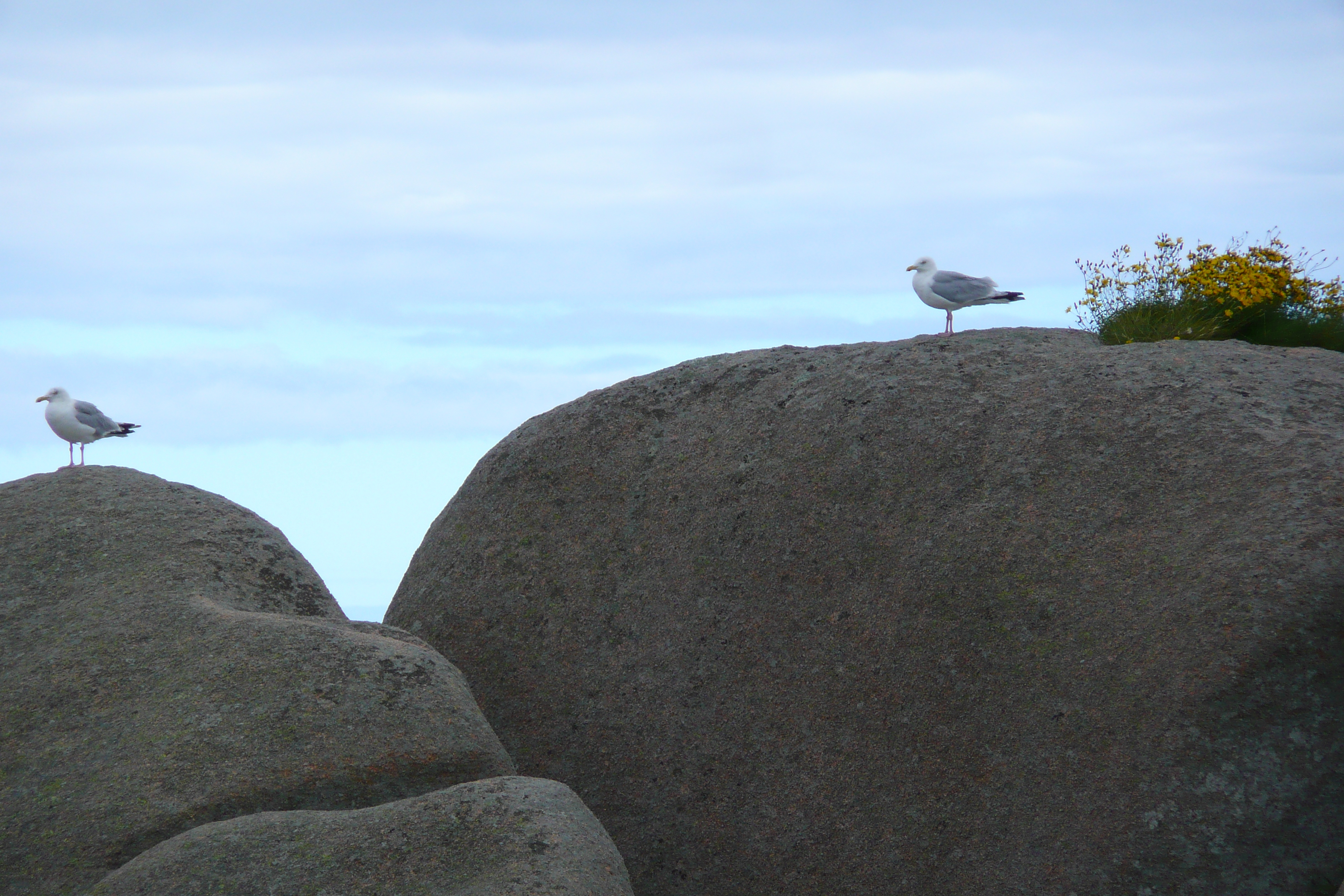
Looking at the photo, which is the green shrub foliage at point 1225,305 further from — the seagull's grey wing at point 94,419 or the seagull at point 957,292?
the seagull's grey wing at point 94,419

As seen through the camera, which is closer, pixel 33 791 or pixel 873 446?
pixel 33 791

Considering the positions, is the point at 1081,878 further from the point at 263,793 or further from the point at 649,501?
the point at 263,793

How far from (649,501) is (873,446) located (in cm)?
196

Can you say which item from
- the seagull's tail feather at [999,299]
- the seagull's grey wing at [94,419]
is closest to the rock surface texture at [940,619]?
the seagull's tail feather at [999,299]

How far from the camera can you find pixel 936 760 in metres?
8.21

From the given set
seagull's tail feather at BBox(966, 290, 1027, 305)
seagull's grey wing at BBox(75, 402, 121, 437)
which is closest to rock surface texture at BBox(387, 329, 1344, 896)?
seagull's tail feather at BBox(966, 290, 1027, 305)

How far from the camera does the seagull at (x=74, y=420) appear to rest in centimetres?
1327

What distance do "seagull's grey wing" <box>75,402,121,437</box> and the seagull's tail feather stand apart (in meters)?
9.84

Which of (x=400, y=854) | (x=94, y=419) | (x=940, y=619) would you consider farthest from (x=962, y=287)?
(x=94, y=419)

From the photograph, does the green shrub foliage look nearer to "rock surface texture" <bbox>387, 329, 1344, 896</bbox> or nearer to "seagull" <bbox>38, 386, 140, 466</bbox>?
"rock surface texture" <bbox>387, 329, 1344, 896</bbox>

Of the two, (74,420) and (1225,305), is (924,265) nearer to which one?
(1225,305)

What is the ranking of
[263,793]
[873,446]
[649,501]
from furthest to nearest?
[649,501]
[873,446]
[263,793]

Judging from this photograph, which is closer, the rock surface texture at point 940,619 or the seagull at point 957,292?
the rock surface texture at point 940,619

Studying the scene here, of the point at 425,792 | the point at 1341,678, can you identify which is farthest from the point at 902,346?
the point at 425,792
